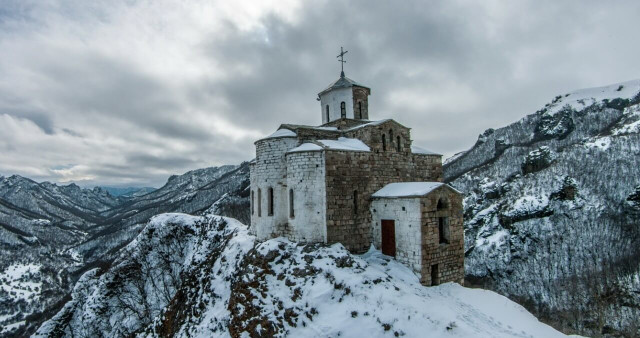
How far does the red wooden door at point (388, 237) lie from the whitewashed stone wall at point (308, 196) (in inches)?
135

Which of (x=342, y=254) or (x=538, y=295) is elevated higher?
(x=342, y=254)

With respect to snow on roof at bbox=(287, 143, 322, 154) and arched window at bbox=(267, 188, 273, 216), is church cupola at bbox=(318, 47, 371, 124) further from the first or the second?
arched window at bbox=(267, 188, 273, 216)

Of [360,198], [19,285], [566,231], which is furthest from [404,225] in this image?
[19,285]

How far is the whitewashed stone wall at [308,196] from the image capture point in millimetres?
17328

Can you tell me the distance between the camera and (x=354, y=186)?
18.3 m

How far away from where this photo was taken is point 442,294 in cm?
1588

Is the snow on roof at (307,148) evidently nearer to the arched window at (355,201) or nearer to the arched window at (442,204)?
the arched window at (355,201)

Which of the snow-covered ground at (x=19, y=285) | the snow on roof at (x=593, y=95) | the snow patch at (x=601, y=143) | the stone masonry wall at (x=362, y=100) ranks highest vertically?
the snow on roof at (x=593, y=95)

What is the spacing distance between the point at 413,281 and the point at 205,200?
184522 millimetres

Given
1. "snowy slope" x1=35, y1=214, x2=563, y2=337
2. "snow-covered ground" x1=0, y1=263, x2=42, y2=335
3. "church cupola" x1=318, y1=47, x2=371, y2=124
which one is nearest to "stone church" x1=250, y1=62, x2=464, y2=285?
"snowy slope" x1=35, y1=214, x2=563, y2=337

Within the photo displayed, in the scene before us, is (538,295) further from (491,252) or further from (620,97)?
(620,97)

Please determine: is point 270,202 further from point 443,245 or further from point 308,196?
point 443,245

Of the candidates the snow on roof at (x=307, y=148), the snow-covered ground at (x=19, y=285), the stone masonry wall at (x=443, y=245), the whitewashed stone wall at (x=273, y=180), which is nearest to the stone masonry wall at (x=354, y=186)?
the snow on roof at (x=307, y=148)

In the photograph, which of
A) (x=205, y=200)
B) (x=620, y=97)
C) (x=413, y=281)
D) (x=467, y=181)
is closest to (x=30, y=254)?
(x=205, y=200)
